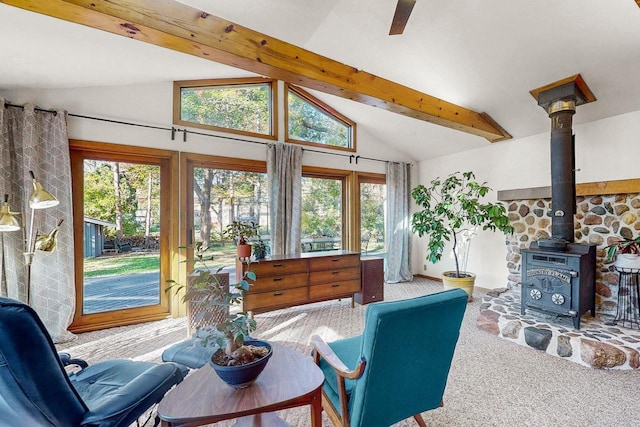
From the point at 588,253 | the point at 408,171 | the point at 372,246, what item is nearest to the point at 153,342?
the point at 372,246

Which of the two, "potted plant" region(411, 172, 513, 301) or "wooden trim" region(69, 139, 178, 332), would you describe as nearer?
"wooden trim" region(69, 139, 178, 332)

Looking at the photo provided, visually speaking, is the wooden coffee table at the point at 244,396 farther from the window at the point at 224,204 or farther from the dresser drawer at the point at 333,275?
the window at the point at 224,204

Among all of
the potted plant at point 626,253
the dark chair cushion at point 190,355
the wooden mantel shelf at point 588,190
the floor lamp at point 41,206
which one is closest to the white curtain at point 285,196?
the dark chair cushion at point 190,355

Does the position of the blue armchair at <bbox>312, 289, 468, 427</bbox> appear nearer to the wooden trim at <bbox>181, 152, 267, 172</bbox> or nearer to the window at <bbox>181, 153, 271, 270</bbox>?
the window at <bbox>181, 153, 271, 270</bbox>

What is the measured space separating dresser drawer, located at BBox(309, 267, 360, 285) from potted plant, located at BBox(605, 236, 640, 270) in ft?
8.60

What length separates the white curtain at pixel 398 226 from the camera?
5250 mm

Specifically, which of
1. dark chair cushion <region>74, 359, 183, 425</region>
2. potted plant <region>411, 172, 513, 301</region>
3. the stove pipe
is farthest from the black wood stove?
dark chair cushion <region>74, 359, 183, 425</region>

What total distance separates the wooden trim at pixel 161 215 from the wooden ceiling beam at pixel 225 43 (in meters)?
1.73

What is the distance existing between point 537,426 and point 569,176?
245cm

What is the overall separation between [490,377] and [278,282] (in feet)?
7.14

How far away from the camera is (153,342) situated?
284 centimetres

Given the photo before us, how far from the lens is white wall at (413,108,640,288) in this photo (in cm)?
319

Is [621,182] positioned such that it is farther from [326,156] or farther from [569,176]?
[326,156]

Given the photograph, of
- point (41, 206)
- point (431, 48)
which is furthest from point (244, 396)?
point (431, 48)
